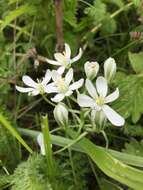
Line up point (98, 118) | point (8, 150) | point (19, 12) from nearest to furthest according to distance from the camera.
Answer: point (98, 118) → point (8, 150) → point (19, 12)

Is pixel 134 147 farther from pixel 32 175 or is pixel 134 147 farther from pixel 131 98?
pixel 32 175

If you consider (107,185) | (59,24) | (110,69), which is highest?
(59,24)

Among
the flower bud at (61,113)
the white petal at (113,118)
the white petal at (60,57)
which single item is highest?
the white petal at (60,57)

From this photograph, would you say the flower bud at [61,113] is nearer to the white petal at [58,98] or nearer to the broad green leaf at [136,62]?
the white petal at [58,98]

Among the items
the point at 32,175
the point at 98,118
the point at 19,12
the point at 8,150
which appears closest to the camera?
the point at 98,118

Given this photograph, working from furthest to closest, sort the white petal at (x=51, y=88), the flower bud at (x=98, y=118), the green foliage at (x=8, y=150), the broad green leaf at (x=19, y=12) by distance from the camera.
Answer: the broad green leaf at (x=19, y=12), the green foliage at (x=8, y=150), the white petal at (x=51, y=88), the flower bud at (x=98, y=118)

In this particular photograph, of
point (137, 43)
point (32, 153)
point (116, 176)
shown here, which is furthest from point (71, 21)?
point (116, 176)

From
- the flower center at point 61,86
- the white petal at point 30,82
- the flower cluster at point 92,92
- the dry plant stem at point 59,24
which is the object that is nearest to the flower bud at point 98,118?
the flower cluster at point 92,92

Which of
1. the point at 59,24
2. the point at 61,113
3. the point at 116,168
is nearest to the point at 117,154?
the point at 116,168
